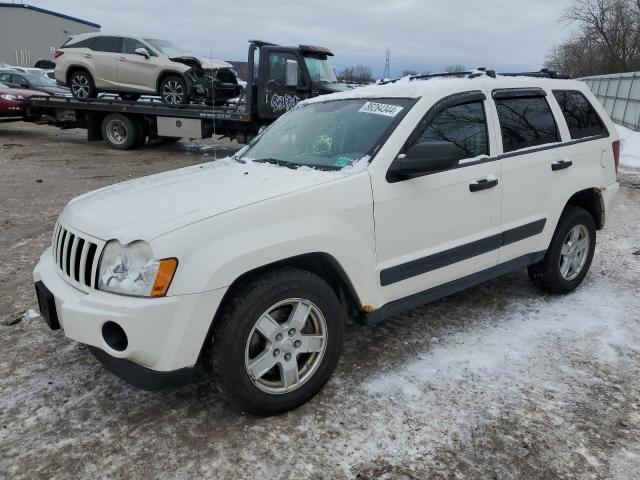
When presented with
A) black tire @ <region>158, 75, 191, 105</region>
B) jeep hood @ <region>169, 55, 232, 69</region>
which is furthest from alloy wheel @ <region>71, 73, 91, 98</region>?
jeep hood @ <region>169, 55, 232, 69</region>

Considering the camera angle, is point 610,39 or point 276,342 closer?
point 276,342

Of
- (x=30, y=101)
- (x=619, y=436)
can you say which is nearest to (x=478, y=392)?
(x=619, y=436)

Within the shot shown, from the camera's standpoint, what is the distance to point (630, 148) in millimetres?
15680

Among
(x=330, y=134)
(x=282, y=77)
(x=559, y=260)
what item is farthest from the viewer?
(x=282, y=77)

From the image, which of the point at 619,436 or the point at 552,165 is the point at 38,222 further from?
the point at 619,436

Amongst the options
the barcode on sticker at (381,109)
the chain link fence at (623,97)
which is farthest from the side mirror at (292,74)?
the chain link fence at (623,97)

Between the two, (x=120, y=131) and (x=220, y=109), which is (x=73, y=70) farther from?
(x=220, y=109)

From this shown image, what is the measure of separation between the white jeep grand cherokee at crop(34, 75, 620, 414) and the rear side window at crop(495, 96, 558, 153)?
0.6 inches

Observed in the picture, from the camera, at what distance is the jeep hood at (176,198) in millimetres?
2549

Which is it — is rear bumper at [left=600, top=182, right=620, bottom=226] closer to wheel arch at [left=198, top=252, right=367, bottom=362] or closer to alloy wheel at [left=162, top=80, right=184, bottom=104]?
wheel arch at [left=198, top=252, right=367, bottom=362]

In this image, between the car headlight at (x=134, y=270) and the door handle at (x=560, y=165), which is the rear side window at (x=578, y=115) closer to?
the door handle at (x=560, y=165)

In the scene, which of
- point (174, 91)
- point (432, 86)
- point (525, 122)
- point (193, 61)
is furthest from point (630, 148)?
point (432, 86)

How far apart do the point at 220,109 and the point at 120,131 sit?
3337 millimetres

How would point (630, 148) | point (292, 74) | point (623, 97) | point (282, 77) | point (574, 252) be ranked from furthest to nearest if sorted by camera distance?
point (623, 97) < point (630, 148) < point (282, 77) < point (292, 74) < point (574, 252)
